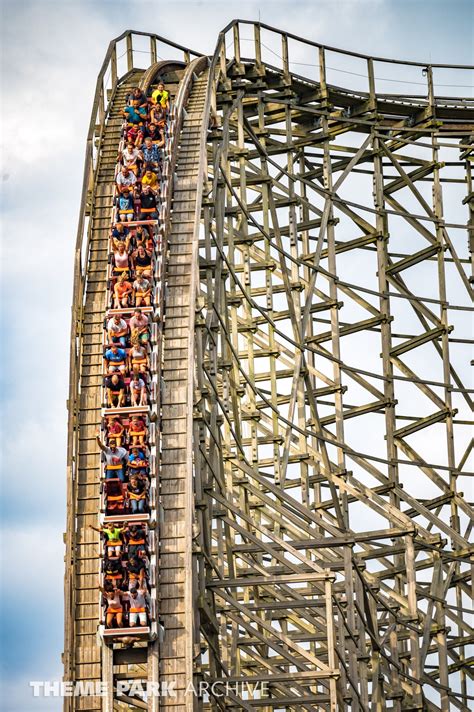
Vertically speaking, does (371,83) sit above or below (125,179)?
above

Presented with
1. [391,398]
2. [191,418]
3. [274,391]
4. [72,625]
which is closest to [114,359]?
[191,418]

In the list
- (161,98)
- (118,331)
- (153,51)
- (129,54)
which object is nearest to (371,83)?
(153,51)

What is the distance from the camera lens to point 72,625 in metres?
22.6

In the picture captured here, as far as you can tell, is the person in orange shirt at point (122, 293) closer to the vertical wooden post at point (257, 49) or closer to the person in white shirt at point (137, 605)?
the person in white shirt at point (137, 605)

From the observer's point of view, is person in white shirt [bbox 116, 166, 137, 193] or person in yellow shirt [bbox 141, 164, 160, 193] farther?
person in white shirt [bbox 116, 166, 137, 193]

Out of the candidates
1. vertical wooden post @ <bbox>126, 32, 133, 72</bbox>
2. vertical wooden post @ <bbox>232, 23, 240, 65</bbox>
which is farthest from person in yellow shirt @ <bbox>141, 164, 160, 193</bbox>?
vertical wooden post @ <bbox>232, 23, 240, 65</bbox>

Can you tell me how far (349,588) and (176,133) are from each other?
6956 millimetres

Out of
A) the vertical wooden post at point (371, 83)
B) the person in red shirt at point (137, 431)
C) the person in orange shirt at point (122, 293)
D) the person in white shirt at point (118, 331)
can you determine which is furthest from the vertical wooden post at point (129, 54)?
the person in red shirt at point (137, 431)

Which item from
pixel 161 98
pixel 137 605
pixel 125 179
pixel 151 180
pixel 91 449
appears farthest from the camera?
pixel 161 98

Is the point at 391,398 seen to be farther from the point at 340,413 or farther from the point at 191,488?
the point at 191,488

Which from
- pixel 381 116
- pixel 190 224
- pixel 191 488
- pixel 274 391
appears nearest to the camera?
pixel 191 488

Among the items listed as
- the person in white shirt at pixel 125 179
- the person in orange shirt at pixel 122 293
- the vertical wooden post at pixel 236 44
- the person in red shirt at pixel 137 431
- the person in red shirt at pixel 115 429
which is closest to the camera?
the person in red shirt at pixel 137 431

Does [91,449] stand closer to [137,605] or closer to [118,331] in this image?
[118,331]

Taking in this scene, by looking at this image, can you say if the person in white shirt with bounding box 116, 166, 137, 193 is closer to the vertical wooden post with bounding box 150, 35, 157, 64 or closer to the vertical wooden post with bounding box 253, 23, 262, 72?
the vertical wooden post with bounding box 150, 35, 157, 64
